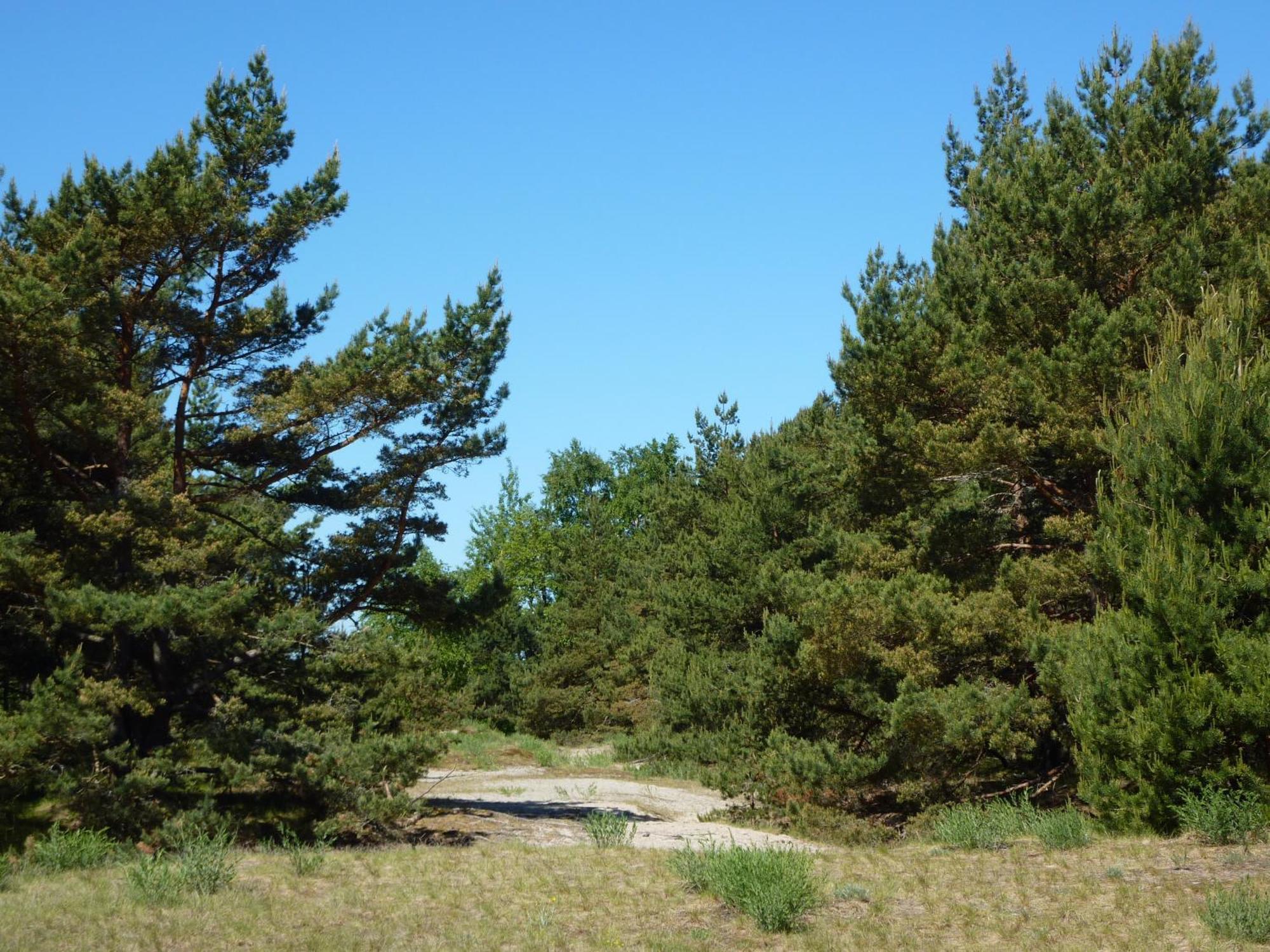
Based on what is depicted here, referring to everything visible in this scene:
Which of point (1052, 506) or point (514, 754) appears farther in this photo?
point (514, 754)

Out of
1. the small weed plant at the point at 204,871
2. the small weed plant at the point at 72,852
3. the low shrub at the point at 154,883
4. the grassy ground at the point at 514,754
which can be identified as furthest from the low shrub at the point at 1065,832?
the grassy ground at the point at 514,754

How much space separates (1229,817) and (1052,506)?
847cm

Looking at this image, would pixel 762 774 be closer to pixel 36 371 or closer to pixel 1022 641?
pixel 1022 641

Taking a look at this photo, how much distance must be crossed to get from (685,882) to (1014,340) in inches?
398

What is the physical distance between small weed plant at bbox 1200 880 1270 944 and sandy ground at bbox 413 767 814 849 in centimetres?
568

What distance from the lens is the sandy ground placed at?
16203mm

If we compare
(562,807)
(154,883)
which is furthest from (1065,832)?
(562,807)

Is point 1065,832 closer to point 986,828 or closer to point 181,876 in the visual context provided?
point 986,828

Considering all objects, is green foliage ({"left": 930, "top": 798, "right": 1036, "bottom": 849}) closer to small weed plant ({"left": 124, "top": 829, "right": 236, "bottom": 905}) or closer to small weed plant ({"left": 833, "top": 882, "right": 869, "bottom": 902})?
small weed plant ({"left": 833, "top": 882, "right": 869, "bottom": 902})

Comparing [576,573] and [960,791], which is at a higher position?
[576,573]

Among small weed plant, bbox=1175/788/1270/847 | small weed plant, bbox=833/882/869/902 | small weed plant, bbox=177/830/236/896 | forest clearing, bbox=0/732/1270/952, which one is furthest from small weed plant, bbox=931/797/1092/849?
small weed plant, bbox=177/830/236/896

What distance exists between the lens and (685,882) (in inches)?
352

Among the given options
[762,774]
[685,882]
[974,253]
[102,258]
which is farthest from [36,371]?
[974,253]

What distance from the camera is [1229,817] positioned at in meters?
9.02
